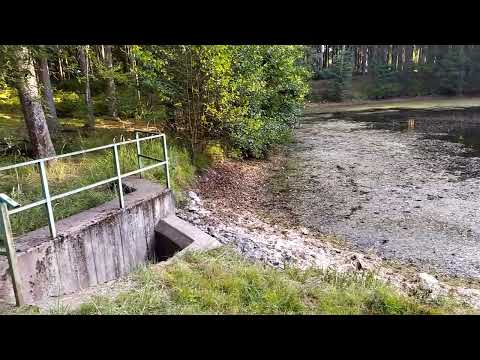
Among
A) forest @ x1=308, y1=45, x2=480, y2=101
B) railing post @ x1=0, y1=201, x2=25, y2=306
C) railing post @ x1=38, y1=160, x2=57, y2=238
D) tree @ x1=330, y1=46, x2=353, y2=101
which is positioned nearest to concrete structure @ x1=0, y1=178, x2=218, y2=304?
railing post @ x1=38, y1=160, x2=57, y2=238

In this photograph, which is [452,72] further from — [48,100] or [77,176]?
[77,176]

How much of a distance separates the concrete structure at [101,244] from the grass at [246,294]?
38.9 inches

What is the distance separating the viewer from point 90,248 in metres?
5.11

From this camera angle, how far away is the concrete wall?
14.3 ft

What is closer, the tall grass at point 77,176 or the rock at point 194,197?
the tall grass at point 77,176

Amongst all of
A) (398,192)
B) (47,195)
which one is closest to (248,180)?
(398,192)

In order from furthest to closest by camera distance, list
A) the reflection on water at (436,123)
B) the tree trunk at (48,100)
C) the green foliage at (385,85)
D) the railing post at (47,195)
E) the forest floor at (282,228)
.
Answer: the green foliage at (385,85) → the reflection on water at (436,123) → the tree trunk at (48,100) → the forest floor at (282,228) → the railing post at (47,195)

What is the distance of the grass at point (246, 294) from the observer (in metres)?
3.86

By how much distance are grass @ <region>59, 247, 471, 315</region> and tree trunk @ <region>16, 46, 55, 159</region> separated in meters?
4.83

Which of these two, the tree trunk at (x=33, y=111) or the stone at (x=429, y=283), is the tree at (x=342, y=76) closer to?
the tree trunk at (x=33, y=111)

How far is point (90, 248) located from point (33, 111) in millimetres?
4290

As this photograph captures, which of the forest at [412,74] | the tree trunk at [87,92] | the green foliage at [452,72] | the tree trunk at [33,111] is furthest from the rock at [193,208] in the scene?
the green foliage at [452,72]

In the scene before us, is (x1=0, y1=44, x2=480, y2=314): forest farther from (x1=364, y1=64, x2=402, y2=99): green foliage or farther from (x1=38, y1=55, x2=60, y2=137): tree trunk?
(x1=364, y1=64, x2=402, y2=99): green foliage
